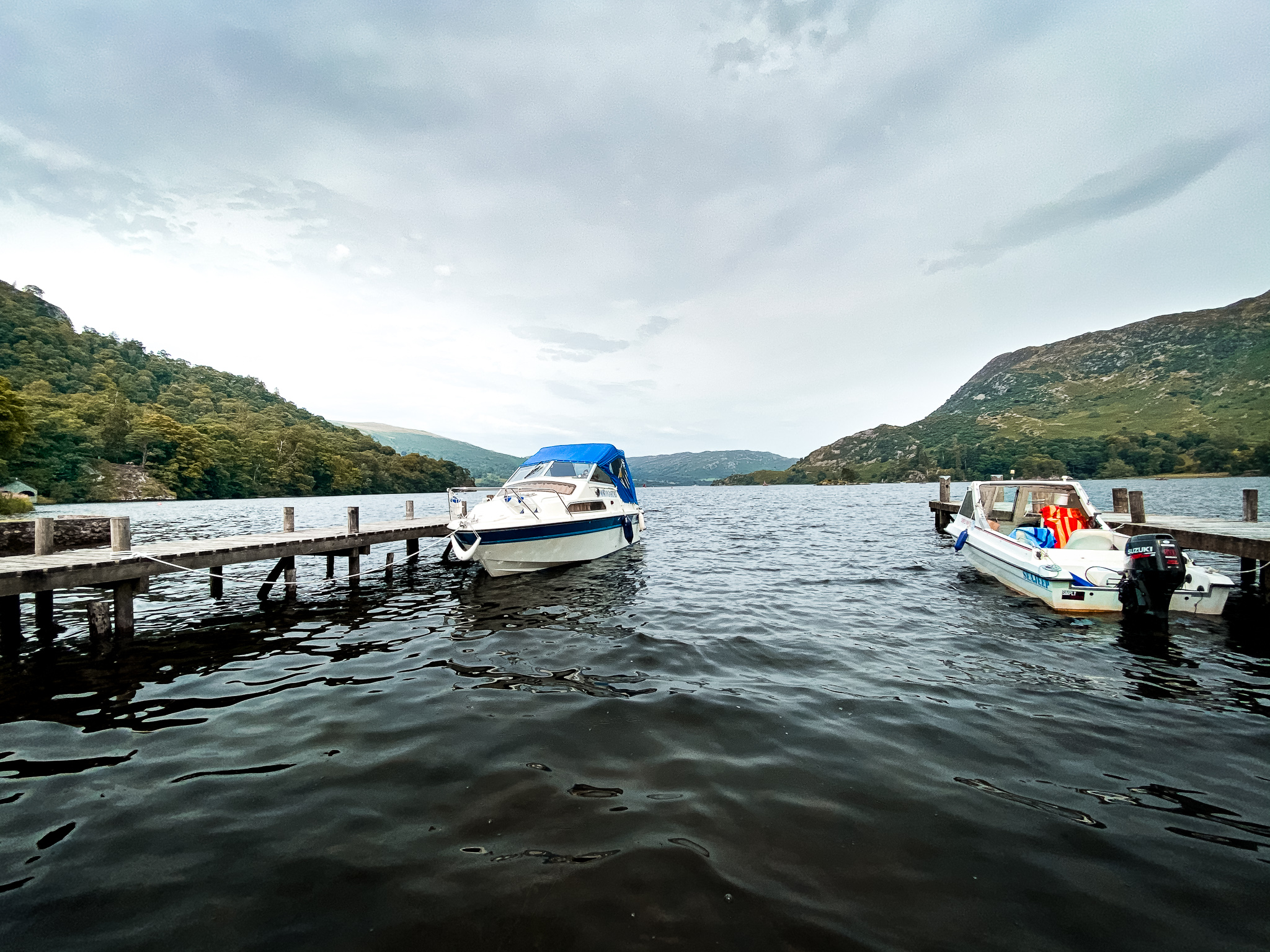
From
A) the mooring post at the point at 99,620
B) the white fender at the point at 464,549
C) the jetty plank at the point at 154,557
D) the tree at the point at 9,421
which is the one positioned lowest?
the mooring post at the point at 99,620

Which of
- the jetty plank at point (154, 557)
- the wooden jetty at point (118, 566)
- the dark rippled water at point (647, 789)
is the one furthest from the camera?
the wooden jetty at point (118, 566)

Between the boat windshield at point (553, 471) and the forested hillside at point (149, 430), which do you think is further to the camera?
the forested hillside at point (149, 430)

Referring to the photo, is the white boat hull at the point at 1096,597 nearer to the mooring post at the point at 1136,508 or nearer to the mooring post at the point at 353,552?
the mooring post at the point at 1136,508

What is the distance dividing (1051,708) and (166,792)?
906cm

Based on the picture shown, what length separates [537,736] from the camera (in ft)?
18.2

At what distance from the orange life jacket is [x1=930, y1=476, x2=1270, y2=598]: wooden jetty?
2704mm

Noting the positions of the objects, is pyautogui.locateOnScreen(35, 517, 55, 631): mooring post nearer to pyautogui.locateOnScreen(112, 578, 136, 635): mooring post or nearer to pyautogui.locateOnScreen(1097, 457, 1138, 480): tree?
pyautogui.locateOnScreen(112, 578, 136, 635): mooring post

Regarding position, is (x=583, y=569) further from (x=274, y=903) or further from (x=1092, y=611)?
(x=274, y=903)

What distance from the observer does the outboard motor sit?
9.08 meters

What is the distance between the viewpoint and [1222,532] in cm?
1304

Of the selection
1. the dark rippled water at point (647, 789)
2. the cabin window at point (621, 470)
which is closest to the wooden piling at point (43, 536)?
the dark rippled water at point (647, 789)

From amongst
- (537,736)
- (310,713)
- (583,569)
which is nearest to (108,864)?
(310,713)

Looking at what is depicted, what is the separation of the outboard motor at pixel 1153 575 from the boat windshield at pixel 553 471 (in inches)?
552

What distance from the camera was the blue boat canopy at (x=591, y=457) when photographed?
19297mm
